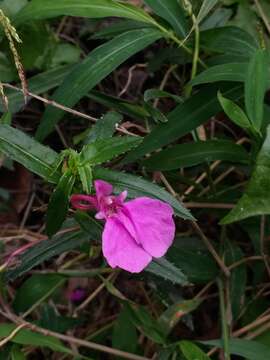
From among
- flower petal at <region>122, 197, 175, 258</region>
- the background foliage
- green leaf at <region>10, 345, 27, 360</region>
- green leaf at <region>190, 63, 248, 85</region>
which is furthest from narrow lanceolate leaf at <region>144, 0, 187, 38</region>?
green leaf at <region>10, 345, 27, 360</region>

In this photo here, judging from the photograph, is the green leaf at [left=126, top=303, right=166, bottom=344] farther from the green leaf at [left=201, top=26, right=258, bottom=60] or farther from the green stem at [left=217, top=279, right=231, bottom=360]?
the green leaf at [left=201, top=26, right=258, bottom=60]

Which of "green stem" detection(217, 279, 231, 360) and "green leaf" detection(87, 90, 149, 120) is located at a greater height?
"green leaf" detection(87, 90, 149, 120)

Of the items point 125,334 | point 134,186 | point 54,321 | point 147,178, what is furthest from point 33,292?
point 134,186

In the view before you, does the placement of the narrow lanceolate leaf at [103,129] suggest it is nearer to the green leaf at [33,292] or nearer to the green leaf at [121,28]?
the green leaf at [121,28]

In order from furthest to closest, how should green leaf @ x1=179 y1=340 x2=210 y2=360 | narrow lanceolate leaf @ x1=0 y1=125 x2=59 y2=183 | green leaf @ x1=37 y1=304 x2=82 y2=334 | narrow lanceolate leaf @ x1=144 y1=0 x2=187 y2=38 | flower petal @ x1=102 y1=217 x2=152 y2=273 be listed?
green leaf @ x1=37 y1=304 x2=82 y2=334 < narrow lanceolate leaf @ x1=144 y1=0 x2=187 y2=38 < green leaf @ x1=179 y1=340 x2=210 y2=360 < narrow lanceolate leaf @ x1=0 y1=125 x2=59 y2=183 < flower petal @ x1=102 y1=217 x2=152 y2=273

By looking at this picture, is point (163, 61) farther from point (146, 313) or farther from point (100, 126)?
point (146, 313)
